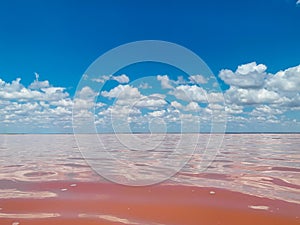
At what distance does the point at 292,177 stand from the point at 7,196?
27.7ft

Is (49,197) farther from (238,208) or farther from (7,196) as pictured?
(238,208)

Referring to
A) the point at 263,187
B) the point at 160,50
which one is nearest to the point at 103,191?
the point at 263,187

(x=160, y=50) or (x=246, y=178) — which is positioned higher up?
(x=160, y=50)

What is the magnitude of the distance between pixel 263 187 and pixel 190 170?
3.70 metres

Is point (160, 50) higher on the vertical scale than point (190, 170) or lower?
higher

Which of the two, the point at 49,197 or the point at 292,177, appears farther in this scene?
the point at 292,177

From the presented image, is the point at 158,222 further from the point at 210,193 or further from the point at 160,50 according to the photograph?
the point at 160,50

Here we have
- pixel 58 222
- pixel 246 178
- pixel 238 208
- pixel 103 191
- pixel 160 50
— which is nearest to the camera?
pixel 58 222

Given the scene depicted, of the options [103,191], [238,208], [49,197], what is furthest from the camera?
[103,191]

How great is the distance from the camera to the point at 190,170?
11828mm

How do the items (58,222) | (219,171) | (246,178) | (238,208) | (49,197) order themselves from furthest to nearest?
(219,171) < (246,178) < (49,197) < (238,208) < (58,222)

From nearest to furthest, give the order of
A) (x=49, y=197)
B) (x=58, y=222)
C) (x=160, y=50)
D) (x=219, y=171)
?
(x=58, y=222) → (x=49, y=197) → (x=219, y=171) → (x=160, y=50)

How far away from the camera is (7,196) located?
7.46 meters

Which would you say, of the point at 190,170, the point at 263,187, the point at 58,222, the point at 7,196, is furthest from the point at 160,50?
the point at 58,222
